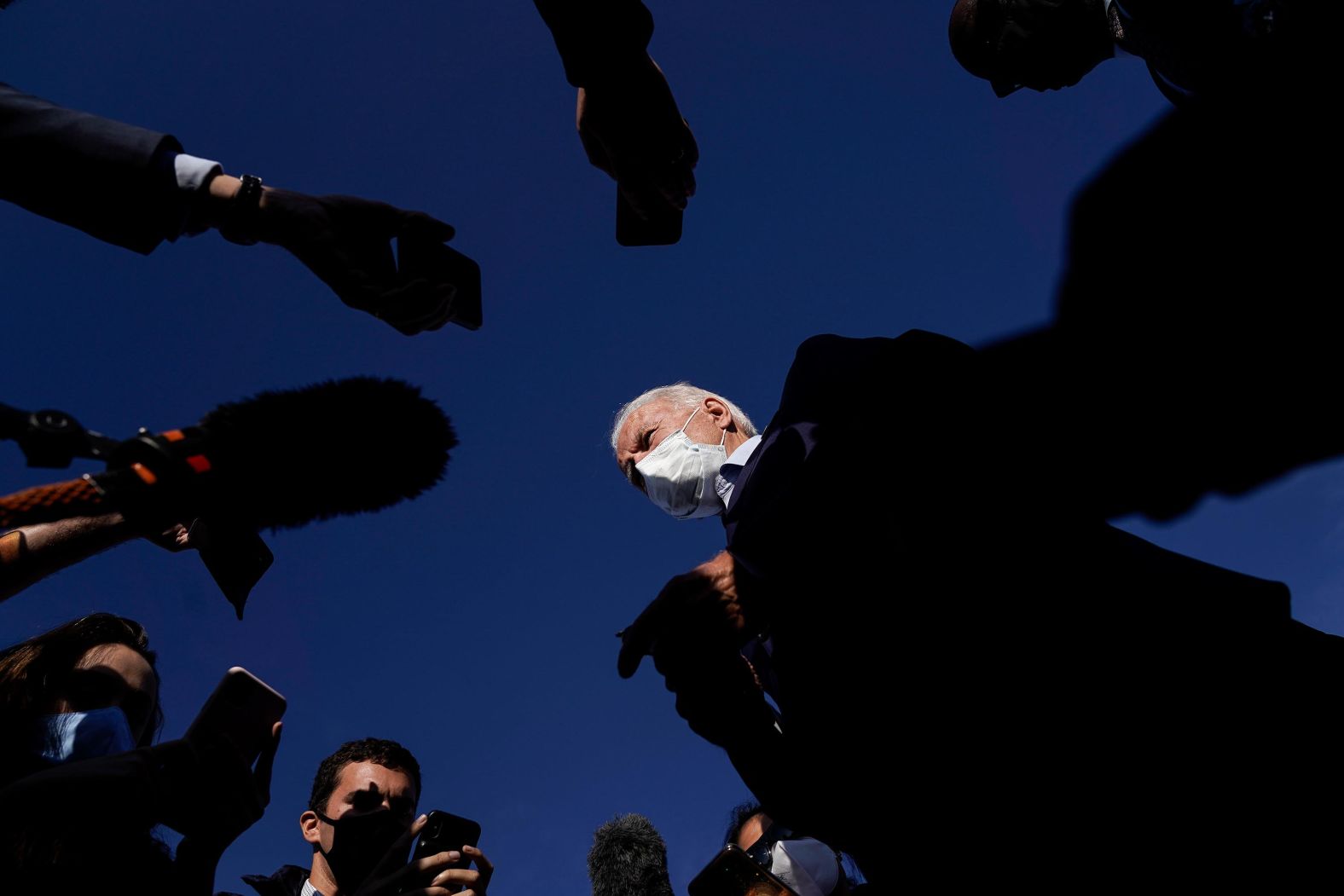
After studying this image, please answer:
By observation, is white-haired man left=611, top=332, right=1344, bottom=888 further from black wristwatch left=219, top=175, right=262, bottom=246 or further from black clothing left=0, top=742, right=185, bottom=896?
black wristwatch left=219, top=175, right=262, bottom=246

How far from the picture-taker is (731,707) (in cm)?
244

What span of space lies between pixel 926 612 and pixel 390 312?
1.58 meters

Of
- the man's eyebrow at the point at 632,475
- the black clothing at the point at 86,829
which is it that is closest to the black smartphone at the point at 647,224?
the man's eyebrow at the point at 632,475

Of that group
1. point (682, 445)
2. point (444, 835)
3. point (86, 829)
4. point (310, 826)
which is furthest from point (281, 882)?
point (682, 445)

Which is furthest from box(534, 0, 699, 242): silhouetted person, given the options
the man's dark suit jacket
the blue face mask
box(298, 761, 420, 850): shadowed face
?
box(298, 761, 420, 850): shadowed face

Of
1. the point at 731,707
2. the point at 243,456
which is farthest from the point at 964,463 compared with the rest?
the point at 243,456

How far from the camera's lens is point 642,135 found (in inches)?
104

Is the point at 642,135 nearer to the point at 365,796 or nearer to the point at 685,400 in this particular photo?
the point at 685,400

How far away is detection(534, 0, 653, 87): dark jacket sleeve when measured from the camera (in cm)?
253

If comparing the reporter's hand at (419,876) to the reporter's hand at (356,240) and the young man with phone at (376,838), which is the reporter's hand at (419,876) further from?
the reporter's hand at (356,240)

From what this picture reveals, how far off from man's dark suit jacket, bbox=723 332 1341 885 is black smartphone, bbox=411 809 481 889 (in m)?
1.51

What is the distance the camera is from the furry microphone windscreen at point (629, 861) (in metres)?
4.88

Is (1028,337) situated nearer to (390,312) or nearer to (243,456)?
(390,312)

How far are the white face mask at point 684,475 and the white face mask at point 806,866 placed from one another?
Answer: 1.95m
